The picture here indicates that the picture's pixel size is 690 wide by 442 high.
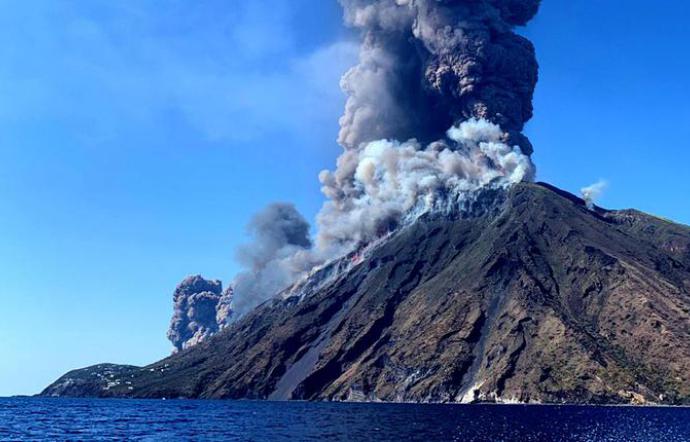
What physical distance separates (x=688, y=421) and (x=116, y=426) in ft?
A: 447

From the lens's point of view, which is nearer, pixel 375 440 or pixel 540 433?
pixel 375 440

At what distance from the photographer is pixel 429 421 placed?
14988 centimetres

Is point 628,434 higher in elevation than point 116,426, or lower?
lower

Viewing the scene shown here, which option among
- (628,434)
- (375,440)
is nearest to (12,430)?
(375,440)

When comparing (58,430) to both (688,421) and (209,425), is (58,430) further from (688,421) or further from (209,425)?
(688,421)

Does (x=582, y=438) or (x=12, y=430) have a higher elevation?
(x=12, y=430)

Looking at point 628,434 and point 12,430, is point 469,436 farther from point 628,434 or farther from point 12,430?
point 12,430

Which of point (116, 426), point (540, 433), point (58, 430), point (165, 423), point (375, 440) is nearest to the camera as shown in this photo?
point (375, 440)

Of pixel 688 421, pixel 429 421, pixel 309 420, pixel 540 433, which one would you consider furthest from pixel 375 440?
pixel 688 421

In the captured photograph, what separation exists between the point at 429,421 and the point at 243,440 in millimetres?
53764

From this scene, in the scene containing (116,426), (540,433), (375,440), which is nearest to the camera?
(375,440)

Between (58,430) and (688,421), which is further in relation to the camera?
(688,421)

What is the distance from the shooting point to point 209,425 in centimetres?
14925

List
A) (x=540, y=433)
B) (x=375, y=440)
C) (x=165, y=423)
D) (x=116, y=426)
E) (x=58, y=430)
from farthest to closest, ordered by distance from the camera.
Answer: (x=165, y=423) → (x=116, y=426) → (x=58, y=430) → (x=540, y=433) → (x=375, y=440)
